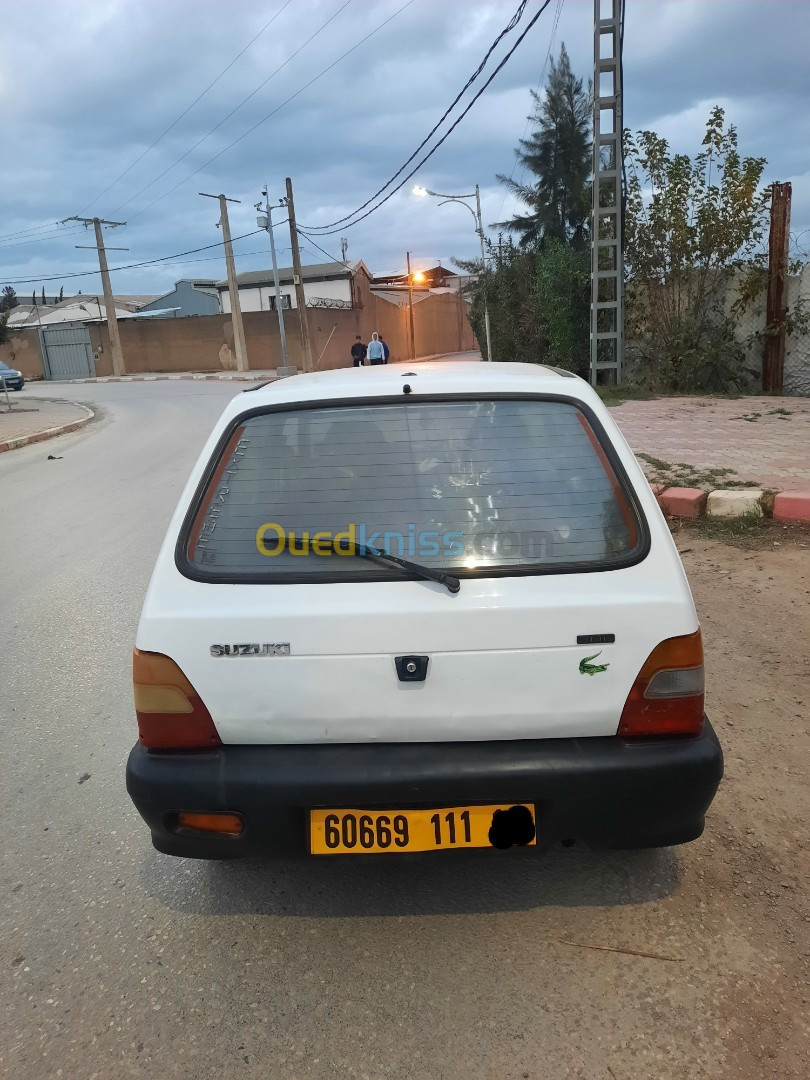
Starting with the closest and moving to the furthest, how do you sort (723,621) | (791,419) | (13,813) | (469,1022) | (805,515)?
(469,1022)
(13,813)
(723,621)
(805,515)
(791,419)

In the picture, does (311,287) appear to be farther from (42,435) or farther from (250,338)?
(42,435)

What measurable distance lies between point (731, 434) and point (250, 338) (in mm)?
33711

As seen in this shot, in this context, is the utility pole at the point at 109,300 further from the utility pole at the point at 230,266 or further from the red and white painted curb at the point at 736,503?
the red and white painted curb at the point at 736,503

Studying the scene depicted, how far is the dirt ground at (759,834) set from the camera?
73.9 inches

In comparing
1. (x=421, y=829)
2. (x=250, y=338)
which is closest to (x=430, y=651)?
(x=421, y=829)

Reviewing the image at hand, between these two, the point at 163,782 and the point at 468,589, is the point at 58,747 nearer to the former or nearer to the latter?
the point at 163,782

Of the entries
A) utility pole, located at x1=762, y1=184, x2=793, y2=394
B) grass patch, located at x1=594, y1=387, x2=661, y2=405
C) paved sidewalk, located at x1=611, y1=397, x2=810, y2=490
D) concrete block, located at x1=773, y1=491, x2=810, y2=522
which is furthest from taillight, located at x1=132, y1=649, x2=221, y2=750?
utility pole, located at x1=762, y1=184, x2=793, y2=394

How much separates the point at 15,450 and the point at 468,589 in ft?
45.5

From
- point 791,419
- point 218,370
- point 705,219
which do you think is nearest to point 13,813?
point 791,419

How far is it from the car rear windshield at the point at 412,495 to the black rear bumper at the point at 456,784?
478 millimetres

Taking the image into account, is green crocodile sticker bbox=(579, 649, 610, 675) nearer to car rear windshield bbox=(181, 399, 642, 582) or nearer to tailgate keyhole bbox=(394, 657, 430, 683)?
car rear windshield bbox=(181, 399, 642, 582)

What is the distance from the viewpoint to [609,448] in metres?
2.29

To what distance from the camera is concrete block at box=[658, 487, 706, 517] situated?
6.27 meters

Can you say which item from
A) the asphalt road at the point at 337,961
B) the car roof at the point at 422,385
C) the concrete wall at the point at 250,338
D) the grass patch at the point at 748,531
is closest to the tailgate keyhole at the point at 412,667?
the asphalt road at the point at 337,961
